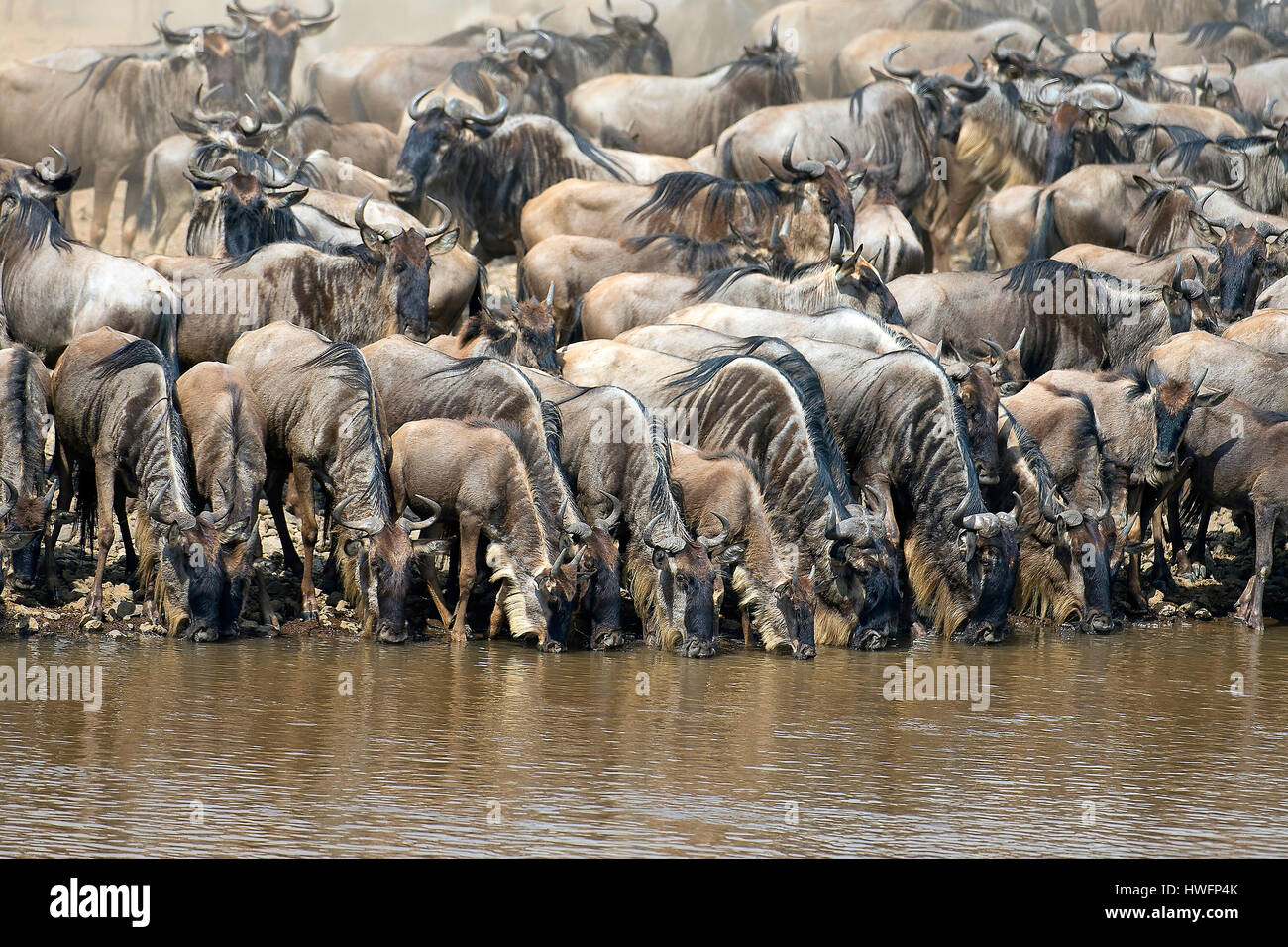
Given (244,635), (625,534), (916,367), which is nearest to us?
(244,635)

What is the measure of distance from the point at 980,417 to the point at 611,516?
267 cm

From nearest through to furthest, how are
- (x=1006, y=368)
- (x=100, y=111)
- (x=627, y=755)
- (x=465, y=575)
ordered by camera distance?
(x=627, y=755) < (x=465, y=575) < (x=1006, y=368) < (x=100, y=111)

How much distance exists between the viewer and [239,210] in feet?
46.6

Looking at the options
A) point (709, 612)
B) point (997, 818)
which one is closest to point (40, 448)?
point (709, 612)

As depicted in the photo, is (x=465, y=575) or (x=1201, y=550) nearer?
(x=465, y=575)

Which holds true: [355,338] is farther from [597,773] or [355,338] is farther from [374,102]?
[374,102]

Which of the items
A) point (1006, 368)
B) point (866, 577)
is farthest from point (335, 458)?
point (1006, 368)

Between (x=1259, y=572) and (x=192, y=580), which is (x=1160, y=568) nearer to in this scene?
(x=1259, y=572)

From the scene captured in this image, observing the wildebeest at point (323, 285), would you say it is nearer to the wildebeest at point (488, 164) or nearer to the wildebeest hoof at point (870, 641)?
the wildebeest at point (488, 164)

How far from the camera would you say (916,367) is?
11719mm

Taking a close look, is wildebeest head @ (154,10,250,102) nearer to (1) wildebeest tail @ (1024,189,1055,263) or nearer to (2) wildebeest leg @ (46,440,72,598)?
(1) wildebeest tail @ (1024,189,1055,263)

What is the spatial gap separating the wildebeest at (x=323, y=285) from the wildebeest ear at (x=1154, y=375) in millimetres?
5201

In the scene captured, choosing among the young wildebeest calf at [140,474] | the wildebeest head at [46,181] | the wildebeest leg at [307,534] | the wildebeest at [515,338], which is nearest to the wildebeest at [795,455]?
the wildebeest at [515,338]

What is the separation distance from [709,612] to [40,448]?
13.4ft
